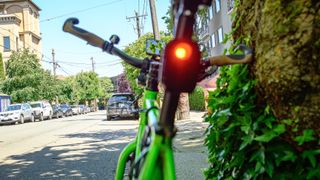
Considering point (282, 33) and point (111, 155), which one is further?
point (111, 155)

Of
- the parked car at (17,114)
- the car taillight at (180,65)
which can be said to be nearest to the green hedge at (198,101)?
the parked car at (17,114)

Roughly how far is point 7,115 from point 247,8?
A: 93.9ft

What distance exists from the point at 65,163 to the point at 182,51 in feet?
22.4

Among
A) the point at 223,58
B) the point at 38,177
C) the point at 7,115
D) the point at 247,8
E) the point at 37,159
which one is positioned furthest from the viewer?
the point at 7,115

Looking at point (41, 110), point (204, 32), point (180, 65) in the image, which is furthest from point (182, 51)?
point (204, 32)

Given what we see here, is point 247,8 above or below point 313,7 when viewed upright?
above

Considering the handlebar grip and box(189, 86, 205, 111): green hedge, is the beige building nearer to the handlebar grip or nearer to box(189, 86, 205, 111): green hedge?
box(189, 86, 205, 111): green hedge

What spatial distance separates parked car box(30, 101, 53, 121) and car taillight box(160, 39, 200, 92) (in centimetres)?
3329

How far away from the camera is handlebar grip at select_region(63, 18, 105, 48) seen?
1799 millimetres

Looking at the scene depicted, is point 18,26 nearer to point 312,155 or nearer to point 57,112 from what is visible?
point 57,112

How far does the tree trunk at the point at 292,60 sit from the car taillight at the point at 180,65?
73cm

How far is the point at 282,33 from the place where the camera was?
5.98ft

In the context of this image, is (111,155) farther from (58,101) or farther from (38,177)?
(58,101)

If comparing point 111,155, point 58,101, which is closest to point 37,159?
point 111,155
